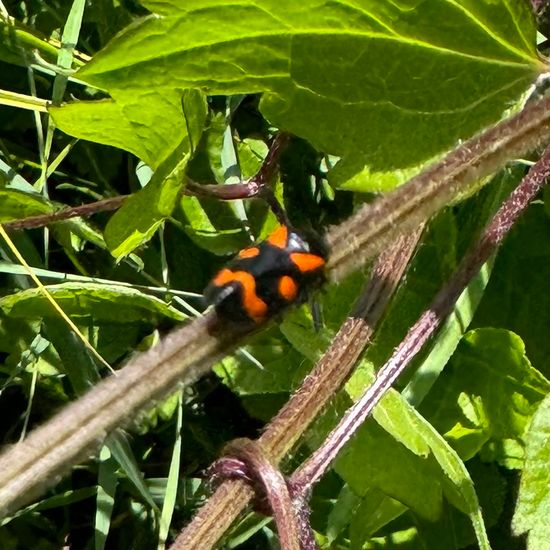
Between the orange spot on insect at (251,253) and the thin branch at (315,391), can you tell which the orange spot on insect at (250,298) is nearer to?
the orange spot on insect at (251,253)

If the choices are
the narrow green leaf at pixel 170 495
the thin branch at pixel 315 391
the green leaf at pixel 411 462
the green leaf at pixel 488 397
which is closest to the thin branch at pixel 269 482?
the thin branch at pixel 315 391

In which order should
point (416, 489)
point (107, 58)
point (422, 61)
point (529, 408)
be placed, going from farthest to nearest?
1. point (529, 408)
2. point (416, 489)
3. point (422, 61)
4. point (107, 58)

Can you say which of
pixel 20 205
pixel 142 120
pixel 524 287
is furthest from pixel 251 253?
pixel 524 287

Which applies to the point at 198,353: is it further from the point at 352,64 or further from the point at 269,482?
the point at 352,64

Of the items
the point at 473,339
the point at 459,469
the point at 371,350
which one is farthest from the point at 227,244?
the point at 459,469

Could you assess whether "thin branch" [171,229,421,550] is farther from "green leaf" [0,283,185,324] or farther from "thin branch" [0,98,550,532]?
"green leaf" [0,283,185,324]

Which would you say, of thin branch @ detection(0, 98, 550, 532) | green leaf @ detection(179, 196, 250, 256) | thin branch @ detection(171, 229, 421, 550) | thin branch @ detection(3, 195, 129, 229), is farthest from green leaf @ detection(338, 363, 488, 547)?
thin branch @ detection(3, 195, 129, 229)

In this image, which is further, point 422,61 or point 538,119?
point 422,61

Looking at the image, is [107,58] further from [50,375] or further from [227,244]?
[50,375]
